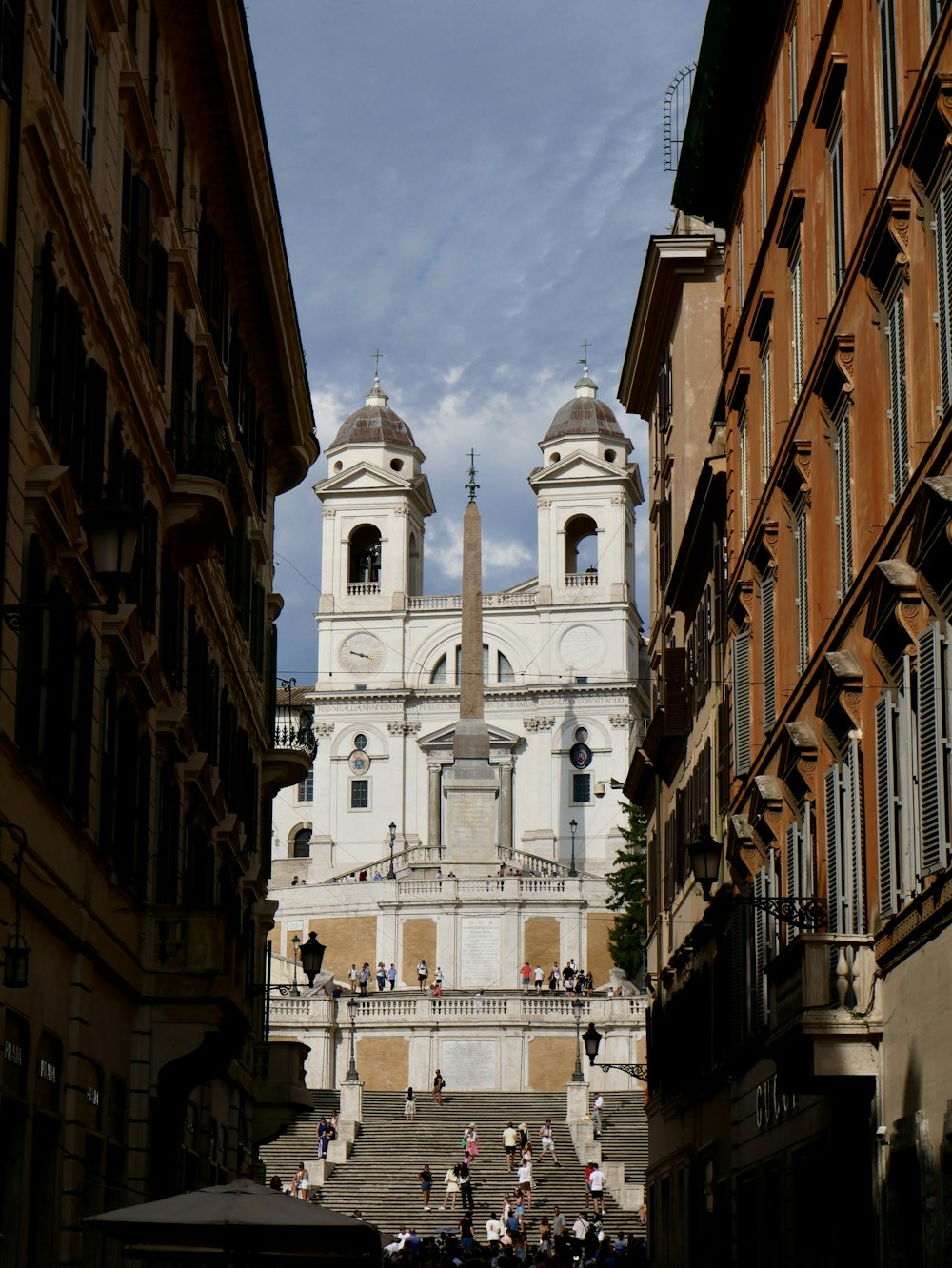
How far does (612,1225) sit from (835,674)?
3214 centimetres

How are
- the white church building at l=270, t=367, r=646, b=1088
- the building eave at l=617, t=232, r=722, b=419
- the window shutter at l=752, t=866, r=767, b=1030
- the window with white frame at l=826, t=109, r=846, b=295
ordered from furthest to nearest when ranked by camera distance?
the white church building at l=270, t=367, r=646, b=1088 → the building eave at l=617, t=232, r=722, b=419 → the window shutter at l=752, t=866, r=767, b=1030 → the window with white frame at l=826, t=109, r=846, b=295

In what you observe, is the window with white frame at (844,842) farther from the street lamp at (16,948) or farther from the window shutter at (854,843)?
the street lamp at (16,948)

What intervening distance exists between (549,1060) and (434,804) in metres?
44.8

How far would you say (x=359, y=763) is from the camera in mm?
121375

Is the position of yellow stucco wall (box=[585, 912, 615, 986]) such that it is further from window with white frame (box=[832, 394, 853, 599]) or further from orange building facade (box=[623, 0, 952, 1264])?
window with white frame (box=[832, 394, 853, 599])

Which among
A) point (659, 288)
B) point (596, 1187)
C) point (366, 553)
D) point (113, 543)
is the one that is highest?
point (366, 553)

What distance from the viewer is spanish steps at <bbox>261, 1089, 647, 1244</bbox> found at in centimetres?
5241

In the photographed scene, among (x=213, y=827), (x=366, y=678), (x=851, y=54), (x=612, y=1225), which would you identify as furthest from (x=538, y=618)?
(x=851, y=54)

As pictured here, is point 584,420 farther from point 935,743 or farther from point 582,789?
point 935,743

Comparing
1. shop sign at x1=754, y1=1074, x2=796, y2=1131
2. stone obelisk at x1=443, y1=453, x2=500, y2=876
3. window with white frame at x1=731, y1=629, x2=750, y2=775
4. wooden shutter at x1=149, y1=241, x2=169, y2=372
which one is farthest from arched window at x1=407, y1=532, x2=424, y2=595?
wooden shutter at x1=149, y1=241, x2=169, y2=372

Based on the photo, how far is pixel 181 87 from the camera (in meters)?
28.9

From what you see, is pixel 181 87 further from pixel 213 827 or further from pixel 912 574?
pixel 912 574

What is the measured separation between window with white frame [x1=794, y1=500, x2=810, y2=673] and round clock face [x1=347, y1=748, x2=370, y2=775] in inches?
3775

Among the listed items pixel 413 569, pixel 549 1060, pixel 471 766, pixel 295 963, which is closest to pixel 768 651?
pixel 549 1060
